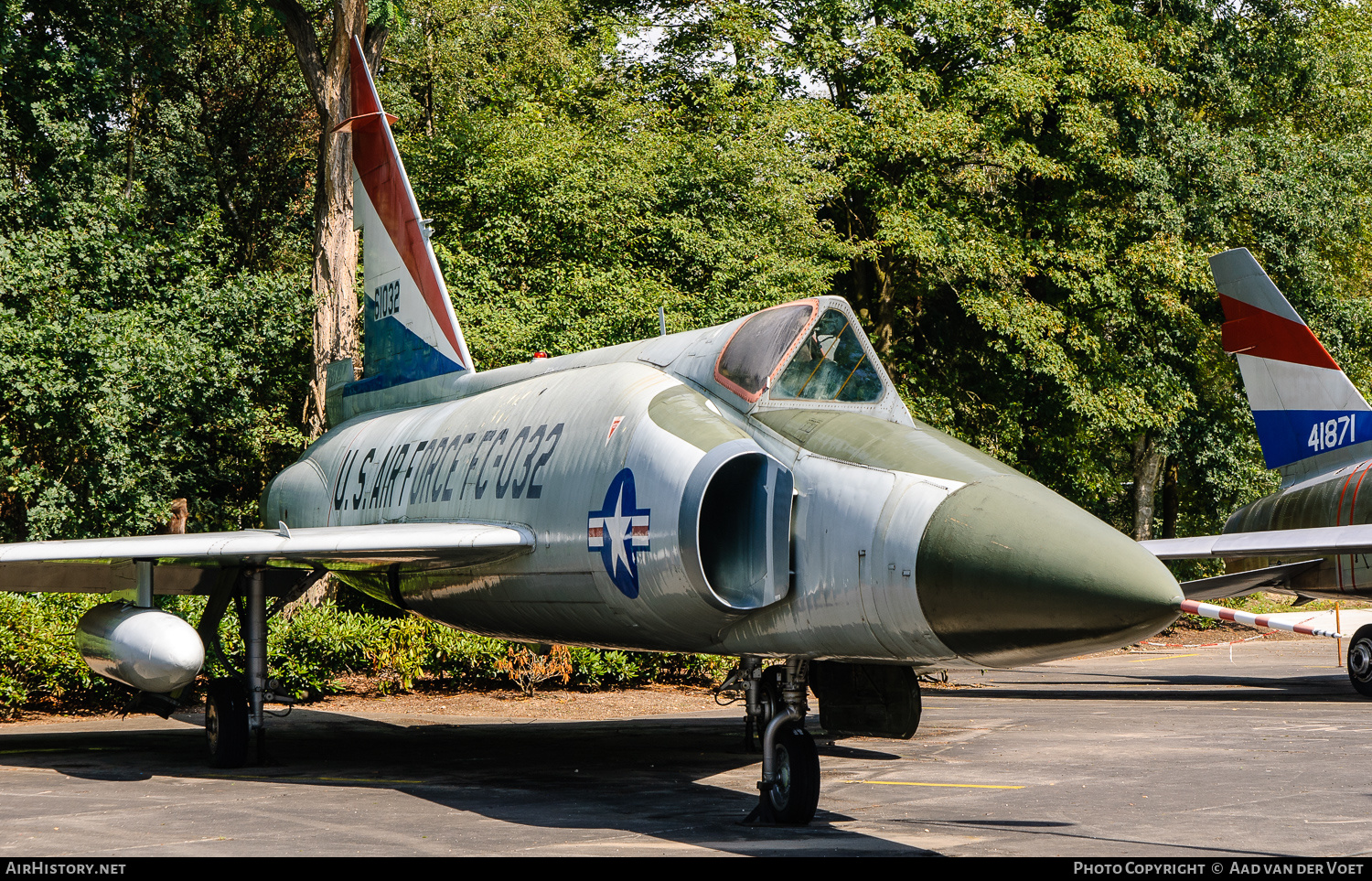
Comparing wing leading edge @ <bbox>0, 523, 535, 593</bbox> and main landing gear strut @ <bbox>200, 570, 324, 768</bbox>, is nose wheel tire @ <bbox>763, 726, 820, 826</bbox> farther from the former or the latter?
main landing gear strut @ <bbox>200, 570, 324, 768</bbox>

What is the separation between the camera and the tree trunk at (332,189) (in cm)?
1859

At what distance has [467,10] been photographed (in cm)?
2461

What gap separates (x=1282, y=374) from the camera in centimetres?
1758

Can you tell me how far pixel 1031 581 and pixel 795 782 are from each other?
2148 mm

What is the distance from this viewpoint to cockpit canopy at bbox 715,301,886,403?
24.8 feet

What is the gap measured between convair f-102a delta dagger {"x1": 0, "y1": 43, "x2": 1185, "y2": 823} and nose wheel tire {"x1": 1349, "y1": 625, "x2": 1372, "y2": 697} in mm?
11038

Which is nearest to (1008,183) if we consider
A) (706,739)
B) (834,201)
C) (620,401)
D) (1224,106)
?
(834,201)

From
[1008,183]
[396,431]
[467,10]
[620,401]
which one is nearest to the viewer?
[620,401]

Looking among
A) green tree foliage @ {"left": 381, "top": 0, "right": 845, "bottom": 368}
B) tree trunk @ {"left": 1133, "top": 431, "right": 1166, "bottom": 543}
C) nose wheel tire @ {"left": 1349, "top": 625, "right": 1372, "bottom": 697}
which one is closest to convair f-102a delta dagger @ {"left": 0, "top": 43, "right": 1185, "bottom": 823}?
green tree foliage @ {"left": 381, "top": 0, "right": 845, "bottom": 368}

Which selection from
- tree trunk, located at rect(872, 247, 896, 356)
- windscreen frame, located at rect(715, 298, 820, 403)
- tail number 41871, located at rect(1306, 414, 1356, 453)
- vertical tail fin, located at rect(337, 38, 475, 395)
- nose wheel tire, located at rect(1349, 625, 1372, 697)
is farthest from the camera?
tree trunk, located at rect(872, 247, 896, 356)

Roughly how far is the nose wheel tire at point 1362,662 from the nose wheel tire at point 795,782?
1201 centimetres

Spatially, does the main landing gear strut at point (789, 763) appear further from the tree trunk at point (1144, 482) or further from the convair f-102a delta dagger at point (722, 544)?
the tree trunk at point (1144, 482)

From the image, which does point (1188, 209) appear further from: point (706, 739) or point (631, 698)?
point (706, 739)

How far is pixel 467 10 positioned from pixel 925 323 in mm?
12274
